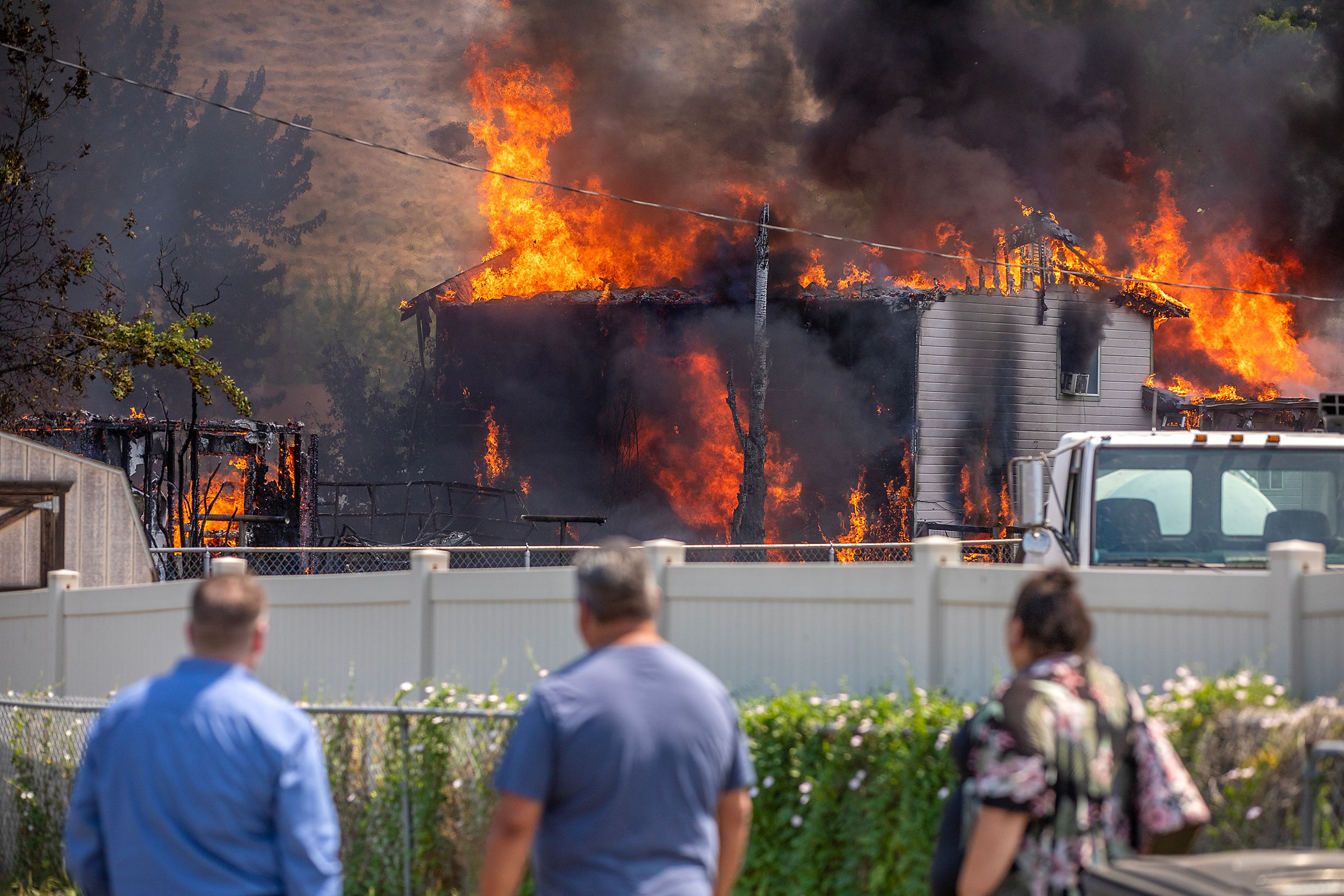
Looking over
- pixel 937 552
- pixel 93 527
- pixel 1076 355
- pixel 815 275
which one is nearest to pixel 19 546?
pixel 93 527

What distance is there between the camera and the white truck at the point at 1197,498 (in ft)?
26.7

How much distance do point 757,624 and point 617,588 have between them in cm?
491

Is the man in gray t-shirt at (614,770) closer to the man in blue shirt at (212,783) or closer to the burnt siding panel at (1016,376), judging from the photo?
the man in blue shirt at (212,783)

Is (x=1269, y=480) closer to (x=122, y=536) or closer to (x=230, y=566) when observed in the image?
(x=230, y=566)

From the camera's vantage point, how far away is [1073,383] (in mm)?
25453

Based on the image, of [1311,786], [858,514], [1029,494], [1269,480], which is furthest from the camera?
[858,514]

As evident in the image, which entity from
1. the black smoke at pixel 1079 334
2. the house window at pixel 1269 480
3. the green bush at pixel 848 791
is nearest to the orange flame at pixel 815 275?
the black smoke at pixel 1079 334

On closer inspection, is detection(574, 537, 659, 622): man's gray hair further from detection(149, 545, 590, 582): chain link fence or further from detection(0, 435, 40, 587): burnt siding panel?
detection(0, 435, 40, 587): burnt siding panel

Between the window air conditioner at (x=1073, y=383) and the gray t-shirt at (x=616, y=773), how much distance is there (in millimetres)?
23822

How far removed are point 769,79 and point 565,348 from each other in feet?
40.2

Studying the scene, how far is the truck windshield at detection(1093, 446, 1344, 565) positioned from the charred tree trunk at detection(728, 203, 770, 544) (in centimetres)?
1559

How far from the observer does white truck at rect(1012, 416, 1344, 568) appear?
8.15 m

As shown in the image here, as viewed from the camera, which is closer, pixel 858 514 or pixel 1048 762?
pixel 1048 762

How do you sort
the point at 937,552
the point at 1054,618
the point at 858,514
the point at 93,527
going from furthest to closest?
the point at 858,514, the point at 93,527, the point at 937,552, the point at 1054,618
